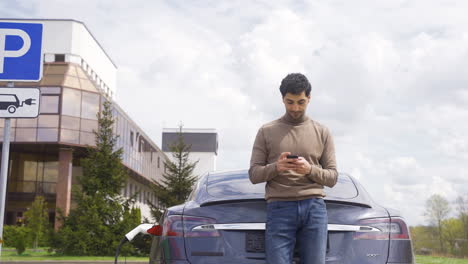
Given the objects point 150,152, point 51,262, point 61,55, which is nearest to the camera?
point 51,262

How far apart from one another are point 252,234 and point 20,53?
4625mm

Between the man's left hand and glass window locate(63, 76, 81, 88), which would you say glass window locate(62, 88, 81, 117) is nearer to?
glass window locate(63, 76, 81, 88)

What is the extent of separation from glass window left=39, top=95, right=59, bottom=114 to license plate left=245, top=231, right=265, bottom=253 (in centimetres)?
3726

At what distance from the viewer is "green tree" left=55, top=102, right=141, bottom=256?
29.0 m

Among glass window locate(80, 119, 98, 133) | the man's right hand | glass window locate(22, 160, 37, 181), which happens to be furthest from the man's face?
glass window locate(22, 160, 37, 181)

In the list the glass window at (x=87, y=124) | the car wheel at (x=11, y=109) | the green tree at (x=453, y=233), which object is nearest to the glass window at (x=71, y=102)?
the glass window at (x=87, y=124)

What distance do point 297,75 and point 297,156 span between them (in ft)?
1.70

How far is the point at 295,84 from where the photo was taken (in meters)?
3.77

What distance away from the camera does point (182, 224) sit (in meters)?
4.27

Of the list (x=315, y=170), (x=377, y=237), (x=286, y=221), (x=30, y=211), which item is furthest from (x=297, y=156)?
(x=30, y=211)

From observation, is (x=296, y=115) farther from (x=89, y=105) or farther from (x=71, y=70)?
(x=71, y=70)

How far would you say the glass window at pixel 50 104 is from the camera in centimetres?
3969

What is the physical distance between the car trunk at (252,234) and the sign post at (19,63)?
369 cm

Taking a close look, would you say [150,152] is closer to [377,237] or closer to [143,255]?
[143,255]
